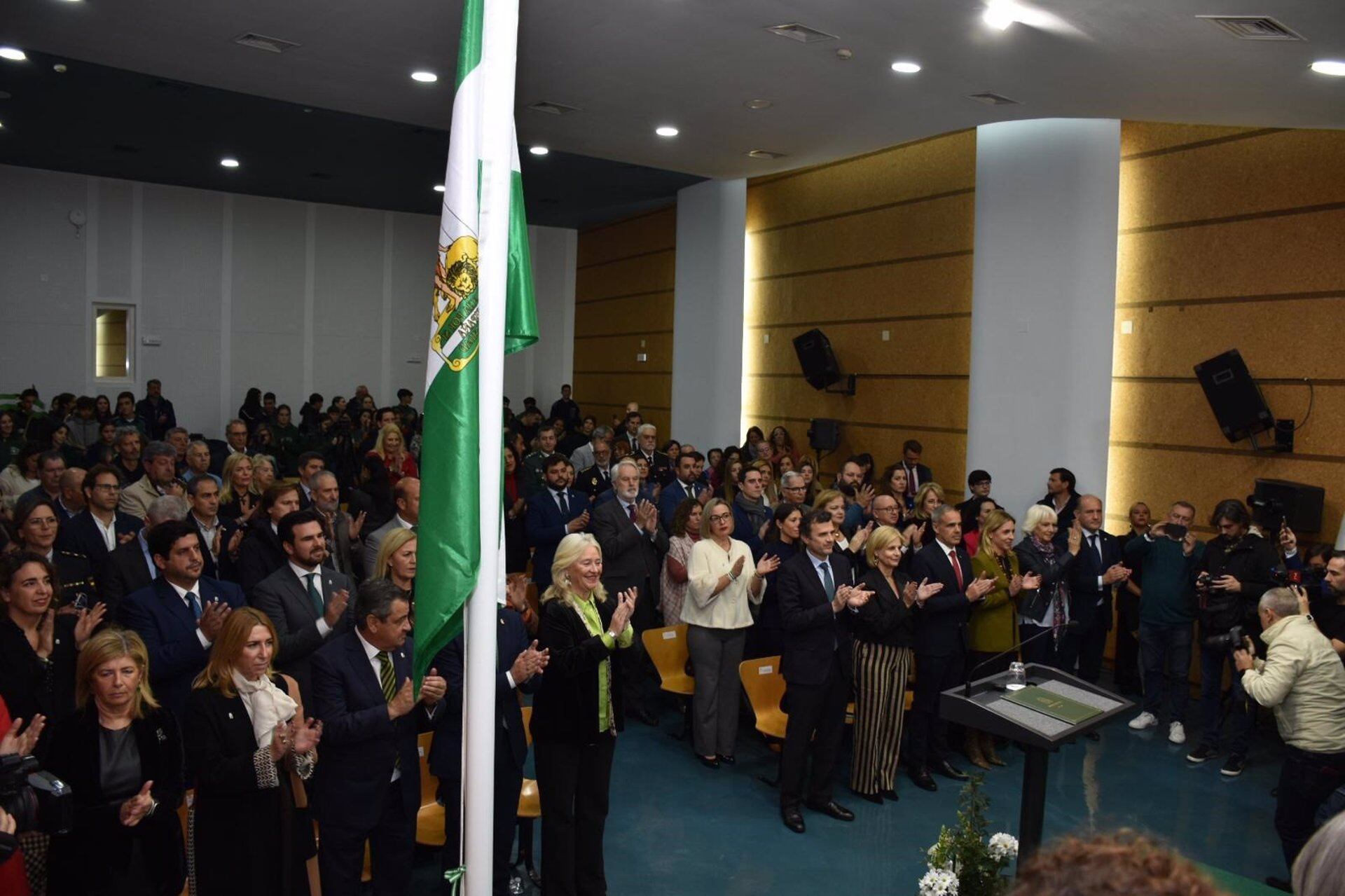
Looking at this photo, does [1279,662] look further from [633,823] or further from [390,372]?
[390,372]

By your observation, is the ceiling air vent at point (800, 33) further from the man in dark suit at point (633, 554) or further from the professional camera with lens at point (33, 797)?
the professional camera with lens at point (33, 797)

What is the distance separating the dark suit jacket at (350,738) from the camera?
364 centimetres

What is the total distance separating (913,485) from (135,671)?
7847 mm

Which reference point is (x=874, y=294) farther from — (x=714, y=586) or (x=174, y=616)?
(x=174, y=616)

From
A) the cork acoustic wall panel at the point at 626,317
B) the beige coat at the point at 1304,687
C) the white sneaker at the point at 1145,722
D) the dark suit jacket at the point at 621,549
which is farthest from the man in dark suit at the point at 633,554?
the cork acoustic wall panel at the point at 626,317

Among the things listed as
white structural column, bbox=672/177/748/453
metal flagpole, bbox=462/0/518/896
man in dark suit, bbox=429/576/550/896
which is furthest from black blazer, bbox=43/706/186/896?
white structural column, bbox=672/177/748/453

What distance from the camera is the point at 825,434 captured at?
1127cm

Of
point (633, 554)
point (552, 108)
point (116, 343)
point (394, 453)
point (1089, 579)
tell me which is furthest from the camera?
point (116, 343)

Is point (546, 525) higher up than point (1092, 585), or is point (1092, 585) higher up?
point (546, 525)

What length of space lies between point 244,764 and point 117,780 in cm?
37

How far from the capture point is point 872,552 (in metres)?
5.83

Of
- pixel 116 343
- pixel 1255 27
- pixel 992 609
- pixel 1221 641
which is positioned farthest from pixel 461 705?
pixel 116 343

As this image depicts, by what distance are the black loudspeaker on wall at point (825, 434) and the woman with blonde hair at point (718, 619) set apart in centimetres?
510

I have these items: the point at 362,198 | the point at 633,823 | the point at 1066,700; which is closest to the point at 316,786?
the point at 633,823
